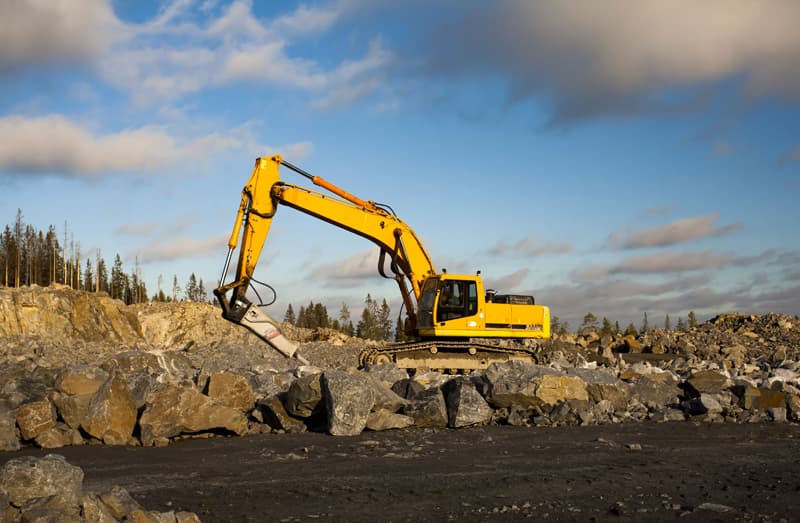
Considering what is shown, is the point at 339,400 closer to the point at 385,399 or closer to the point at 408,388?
the point at 385,399

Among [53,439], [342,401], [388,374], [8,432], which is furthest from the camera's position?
[388,374]

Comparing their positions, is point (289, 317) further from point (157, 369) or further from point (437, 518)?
point (437, 518)

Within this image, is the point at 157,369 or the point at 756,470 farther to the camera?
the point at 157,369

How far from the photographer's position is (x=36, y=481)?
6.22m

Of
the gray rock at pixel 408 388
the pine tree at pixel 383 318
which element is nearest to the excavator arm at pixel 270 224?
the gray rock at pixel 408 388

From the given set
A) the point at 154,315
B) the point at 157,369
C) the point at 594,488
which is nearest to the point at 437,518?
the point at 594,488

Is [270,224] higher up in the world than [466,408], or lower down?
higher up

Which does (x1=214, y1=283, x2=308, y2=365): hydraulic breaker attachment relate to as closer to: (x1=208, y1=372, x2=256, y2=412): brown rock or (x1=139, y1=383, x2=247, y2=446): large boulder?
(x1=208, y1=372, x2=256, y2=412): brown rock

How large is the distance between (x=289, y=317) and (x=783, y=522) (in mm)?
78966

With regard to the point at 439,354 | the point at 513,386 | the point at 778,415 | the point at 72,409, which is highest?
the point at 439,354

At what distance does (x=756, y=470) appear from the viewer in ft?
31.4

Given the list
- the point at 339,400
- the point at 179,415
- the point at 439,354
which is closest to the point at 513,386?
the point at 339,400

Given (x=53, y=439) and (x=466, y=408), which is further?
(x=466, y=408)

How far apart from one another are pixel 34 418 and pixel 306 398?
13.8 ft
